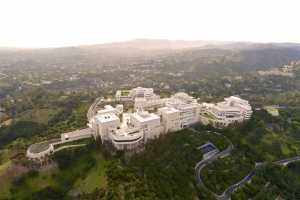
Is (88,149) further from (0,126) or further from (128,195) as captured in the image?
(0,126)

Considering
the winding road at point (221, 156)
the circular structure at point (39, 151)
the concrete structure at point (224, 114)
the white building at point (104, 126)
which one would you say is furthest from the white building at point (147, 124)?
the circular structure at point (39, 151)

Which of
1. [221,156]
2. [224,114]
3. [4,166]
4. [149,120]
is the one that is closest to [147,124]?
[149,120]

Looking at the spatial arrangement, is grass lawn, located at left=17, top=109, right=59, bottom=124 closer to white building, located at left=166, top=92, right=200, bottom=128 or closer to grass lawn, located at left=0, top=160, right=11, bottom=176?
grass lawn, located at left=0, top=160, right=11, bottom=176

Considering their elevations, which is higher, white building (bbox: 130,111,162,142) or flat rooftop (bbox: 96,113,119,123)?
flat rooftop (bbox: 96,113,119,123)

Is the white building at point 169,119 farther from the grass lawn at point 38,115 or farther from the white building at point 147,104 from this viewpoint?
the grass lawn at point 38,115

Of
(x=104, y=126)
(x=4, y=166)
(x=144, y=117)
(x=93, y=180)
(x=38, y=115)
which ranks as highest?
(x=144, y=117)

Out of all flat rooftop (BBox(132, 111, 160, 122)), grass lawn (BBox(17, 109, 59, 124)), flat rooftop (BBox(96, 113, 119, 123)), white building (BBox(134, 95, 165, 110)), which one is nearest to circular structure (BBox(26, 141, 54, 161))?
flat rooftop (BBox(96, 113, 119, 123))

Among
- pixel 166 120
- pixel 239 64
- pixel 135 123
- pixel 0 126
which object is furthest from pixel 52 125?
pixel 239 64

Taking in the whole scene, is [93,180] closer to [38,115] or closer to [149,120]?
[149,120]
